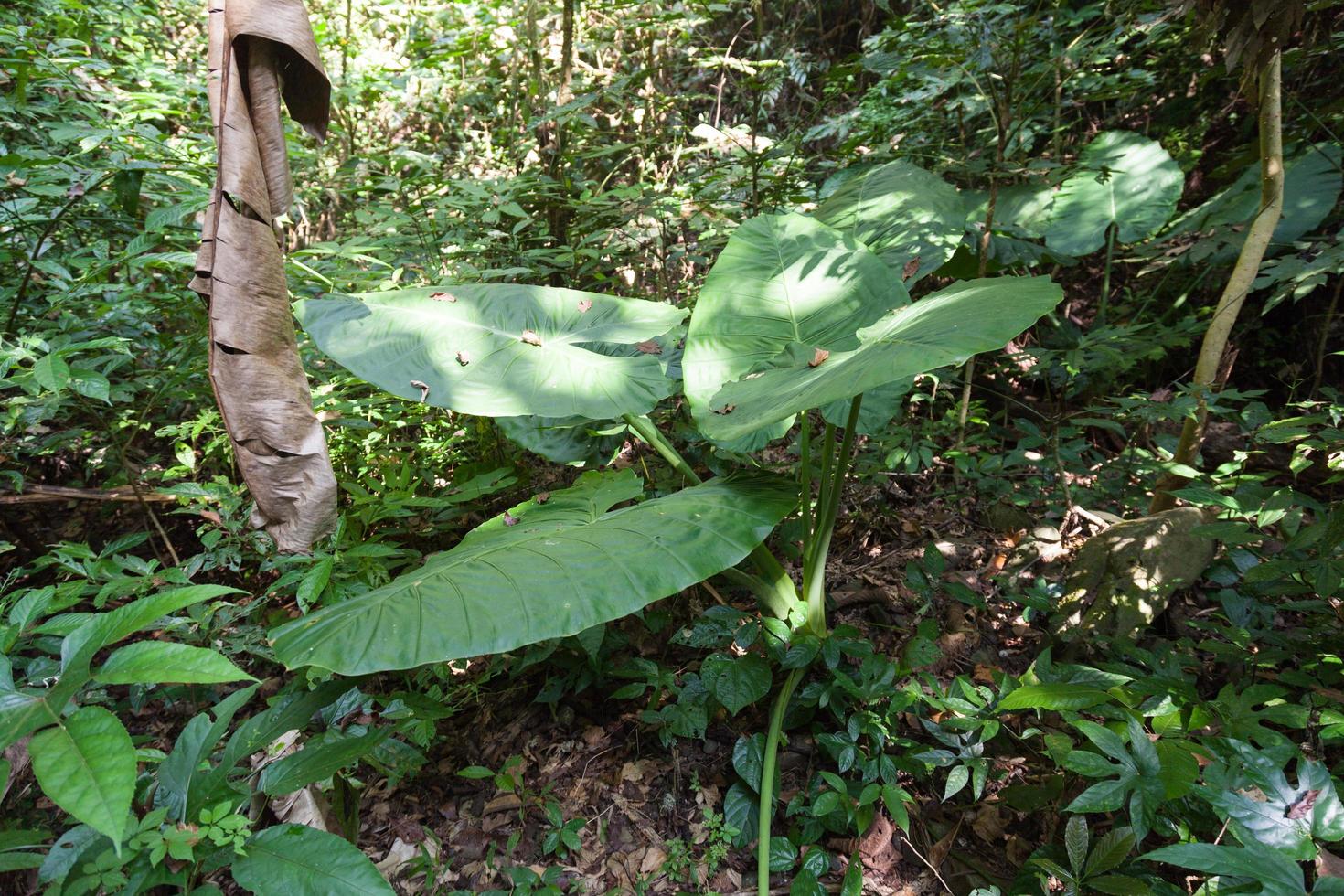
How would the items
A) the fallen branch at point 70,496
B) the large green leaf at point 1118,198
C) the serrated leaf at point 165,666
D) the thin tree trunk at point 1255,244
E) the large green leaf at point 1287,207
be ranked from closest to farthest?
the serrated leaf at point 165,666 < the thin tree trunk at point 1255,244 < the fallen branch at point 70,496 < the large green leaf at point 1287,207 < the large green leaf at point 1118,198

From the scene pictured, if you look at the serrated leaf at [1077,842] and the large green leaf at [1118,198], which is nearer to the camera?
the serrated leaf at [1077,842]

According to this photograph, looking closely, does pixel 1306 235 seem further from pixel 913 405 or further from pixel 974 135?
pixel 913 405

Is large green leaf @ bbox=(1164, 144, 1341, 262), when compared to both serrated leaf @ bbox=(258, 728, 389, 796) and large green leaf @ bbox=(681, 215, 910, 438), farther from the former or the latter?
serrated leaf @ bbox=(258, 728, 389, 796)

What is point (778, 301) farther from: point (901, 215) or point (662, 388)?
point (901, 215)

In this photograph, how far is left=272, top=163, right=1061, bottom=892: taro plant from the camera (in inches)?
A: 43.4

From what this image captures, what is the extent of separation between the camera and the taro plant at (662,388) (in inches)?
43.4

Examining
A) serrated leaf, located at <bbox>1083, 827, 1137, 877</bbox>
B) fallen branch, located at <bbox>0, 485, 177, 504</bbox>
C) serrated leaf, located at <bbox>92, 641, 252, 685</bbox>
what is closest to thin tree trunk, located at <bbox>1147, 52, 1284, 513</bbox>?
serrated leaf, located at <bbox>1083, 827, 1137, 877</bbox>

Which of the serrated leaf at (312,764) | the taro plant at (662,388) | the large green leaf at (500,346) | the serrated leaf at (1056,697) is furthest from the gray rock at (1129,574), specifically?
the serrated leaf at (312,764)

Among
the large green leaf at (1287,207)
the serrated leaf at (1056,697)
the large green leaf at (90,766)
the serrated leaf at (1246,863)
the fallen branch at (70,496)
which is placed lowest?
the serrated leaf at (1056,697)

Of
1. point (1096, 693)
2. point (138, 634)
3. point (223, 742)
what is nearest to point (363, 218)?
point (138, 634)

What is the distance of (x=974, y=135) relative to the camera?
3197mm

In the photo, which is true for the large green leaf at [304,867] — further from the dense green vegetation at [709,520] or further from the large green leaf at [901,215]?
the large green leaf at [901,215]

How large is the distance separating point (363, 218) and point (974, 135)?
278 cm

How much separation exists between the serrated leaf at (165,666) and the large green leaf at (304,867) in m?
0.25
